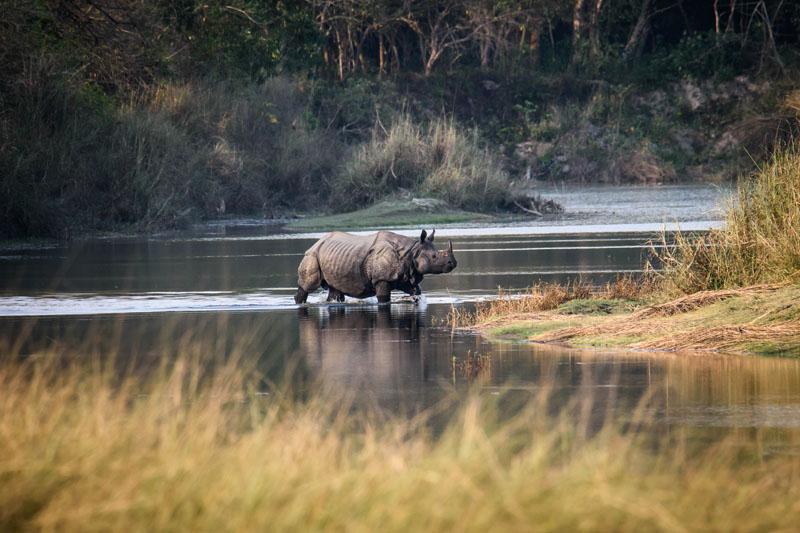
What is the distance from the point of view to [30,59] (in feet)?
121

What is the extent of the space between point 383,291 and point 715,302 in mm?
6439

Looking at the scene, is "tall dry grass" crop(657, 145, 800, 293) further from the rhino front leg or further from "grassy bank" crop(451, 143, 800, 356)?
the rhino front leg

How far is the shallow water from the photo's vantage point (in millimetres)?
12328

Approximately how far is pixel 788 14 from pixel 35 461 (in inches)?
2614

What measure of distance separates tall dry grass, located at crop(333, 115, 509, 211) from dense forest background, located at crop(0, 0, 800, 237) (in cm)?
7

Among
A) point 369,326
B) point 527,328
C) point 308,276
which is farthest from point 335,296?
point 527,328

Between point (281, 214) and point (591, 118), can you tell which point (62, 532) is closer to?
point (281, 214)

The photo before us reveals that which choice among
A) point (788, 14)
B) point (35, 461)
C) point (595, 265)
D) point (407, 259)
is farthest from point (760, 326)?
point (788, 14)

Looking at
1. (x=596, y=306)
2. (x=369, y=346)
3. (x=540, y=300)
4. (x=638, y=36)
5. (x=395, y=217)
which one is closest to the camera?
(x=369, y=346)

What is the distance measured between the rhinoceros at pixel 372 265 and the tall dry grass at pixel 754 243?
448cm

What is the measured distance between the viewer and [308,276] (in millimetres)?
21297

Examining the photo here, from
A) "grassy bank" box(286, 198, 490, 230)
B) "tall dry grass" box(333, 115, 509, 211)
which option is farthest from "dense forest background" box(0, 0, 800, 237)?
"grassy bank" box(286, 198, 490, 230)

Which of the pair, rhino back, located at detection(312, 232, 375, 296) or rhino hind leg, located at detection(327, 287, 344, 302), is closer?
rhino back, located at detection(312, 232, 375, 296)

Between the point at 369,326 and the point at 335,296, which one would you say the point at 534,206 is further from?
the point at 369,326
